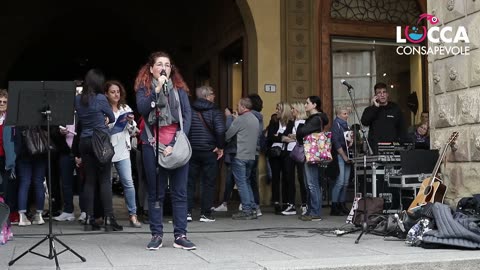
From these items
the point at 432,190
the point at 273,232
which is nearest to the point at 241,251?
the point at 273,232

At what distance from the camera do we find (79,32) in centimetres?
2142

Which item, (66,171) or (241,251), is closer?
(241,251)

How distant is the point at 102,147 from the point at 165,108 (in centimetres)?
167

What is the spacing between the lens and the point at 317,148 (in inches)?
338

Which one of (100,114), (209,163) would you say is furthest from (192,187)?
(100,114)

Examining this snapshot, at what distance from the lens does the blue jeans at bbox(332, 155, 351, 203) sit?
9.64 meters

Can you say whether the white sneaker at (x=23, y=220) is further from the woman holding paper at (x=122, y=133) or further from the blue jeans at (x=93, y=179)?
the woman holding paper at (x=122, y=133)

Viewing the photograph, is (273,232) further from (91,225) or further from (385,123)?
(385,123)

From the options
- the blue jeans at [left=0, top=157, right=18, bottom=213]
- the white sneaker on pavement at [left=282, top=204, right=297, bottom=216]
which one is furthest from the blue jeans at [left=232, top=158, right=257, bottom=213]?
the blue jeans at [left=0, top=157, right=18, bottom=213]

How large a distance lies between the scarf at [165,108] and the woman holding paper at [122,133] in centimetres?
205

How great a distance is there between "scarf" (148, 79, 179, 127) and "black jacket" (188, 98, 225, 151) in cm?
275


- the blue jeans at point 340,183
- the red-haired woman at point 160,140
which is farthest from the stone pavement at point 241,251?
the blue jeans at point 340,183

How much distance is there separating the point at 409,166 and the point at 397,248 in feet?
5.46

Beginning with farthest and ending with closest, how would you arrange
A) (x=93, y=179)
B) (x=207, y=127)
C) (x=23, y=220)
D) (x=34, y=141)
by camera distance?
(x=207, y=127)
(x=23, y=220)
(x=34, y=141)
(x=93, y=179)
